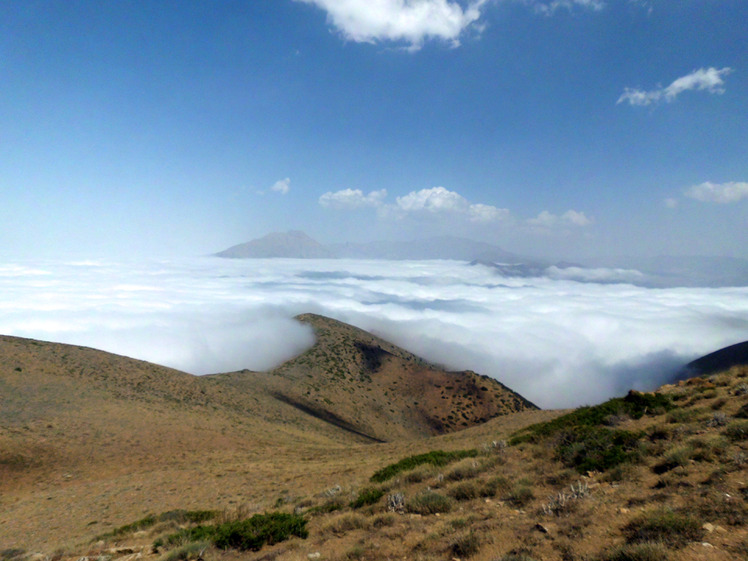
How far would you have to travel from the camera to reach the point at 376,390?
57.7 m

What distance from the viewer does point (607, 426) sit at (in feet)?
34.2

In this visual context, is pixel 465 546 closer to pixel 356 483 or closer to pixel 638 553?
pixel 638 553

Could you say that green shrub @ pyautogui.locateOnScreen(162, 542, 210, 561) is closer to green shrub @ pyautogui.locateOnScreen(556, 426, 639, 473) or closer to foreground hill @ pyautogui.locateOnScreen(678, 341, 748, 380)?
green shrub @ pyautogui.locateOnScreen(556, 426, 639, 473)

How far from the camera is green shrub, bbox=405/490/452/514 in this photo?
286 inches

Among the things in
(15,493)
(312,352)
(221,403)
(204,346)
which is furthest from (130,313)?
(15,493)

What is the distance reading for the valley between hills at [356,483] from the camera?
5.46m

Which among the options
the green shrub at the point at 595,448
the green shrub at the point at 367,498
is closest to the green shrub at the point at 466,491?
the green shrub at the point at 367,498

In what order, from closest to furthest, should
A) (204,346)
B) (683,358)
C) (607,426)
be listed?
(607,426) → (204,346) → (683,358)

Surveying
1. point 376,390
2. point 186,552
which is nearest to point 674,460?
point 186,552

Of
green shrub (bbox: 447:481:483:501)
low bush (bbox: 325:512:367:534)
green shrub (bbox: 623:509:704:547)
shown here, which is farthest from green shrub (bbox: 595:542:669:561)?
low bush (bbox: 325:512:367:534)

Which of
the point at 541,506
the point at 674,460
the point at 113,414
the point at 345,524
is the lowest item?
the point at 113,414

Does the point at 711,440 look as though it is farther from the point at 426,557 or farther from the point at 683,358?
the point at 683,358

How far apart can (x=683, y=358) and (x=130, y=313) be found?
200881mm

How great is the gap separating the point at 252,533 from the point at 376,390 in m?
51.9
